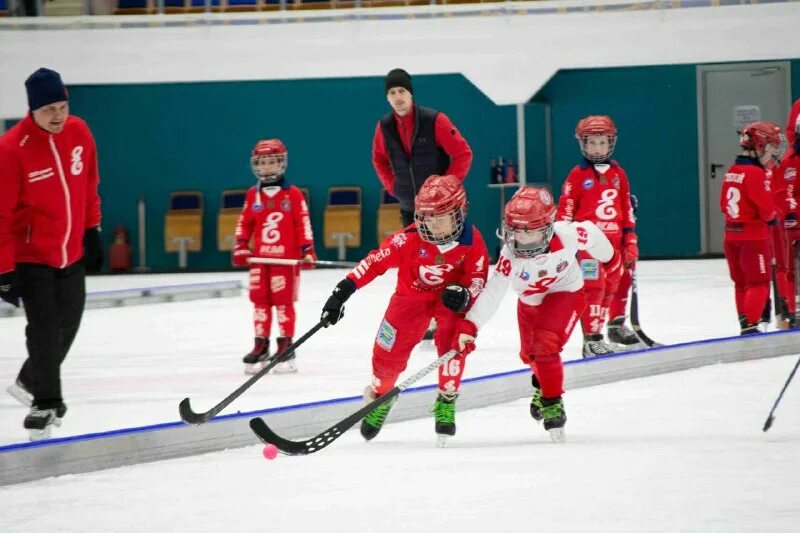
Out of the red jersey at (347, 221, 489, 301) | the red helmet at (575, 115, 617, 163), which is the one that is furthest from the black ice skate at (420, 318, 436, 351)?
the red jersey at (347, 221, 489, 301)

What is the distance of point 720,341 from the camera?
639 centimetres

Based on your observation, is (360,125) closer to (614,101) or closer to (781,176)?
(614,101)

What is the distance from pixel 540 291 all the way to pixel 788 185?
134 inches

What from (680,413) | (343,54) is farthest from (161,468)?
(343,54)

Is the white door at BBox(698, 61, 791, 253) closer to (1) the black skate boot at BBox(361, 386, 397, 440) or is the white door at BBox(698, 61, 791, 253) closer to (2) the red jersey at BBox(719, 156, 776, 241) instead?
(2) the red jersey at BBox(719, 156, 776, 241)

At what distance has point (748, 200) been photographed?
6.98 meters

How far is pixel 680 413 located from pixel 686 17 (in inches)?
411

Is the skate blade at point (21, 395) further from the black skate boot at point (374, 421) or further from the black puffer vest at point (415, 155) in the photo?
the black puffer vest at point (415, 155)

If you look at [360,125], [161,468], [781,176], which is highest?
[360,125]

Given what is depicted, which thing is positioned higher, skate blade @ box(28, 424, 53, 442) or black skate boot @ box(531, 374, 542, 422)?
black skate boot @ box(531, 374, 542, 422)

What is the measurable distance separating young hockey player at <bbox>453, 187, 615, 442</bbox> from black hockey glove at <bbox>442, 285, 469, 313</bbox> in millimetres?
62

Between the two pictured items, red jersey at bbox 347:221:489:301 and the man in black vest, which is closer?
red jersey at bbox 347:221:489:301

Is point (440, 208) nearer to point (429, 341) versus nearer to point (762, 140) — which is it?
point (429, 341)

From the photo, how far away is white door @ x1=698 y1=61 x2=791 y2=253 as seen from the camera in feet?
54.5
